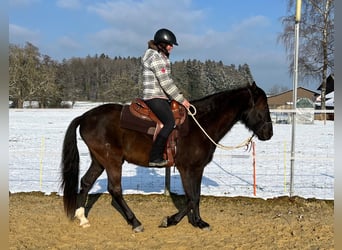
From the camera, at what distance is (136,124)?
523 centimetres

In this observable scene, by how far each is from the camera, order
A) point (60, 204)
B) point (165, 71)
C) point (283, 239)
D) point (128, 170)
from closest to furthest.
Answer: point (283, 239), point (165, 71), point (60, 204), point (128, 170)

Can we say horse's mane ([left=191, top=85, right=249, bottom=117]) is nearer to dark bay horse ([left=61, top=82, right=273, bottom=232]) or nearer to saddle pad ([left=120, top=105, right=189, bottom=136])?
dark bay horse ([left=61, top=82, right=273, bottom=232])

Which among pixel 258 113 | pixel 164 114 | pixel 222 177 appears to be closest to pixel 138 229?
pixel 164 114

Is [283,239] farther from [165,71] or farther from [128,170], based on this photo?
[128,170]

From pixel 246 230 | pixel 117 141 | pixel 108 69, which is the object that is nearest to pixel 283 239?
pixel 246 230

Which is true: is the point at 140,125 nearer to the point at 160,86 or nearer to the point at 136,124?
the point at 136,124

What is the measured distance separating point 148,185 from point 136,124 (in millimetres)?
3516

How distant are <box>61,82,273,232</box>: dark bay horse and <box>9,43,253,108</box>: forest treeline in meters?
27.5

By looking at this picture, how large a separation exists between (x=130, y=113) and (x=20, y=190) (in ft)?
13.2

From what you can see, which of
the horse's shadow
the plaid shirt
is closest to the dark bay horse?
the plaid shirt

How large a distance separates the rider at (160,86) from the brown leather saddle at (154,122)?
82 mm

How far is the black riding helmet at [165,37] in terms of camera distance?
16.5 ft

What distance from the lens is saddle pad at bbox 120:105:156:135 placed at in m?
5.20

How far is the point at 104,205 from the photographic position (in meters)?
6.66
